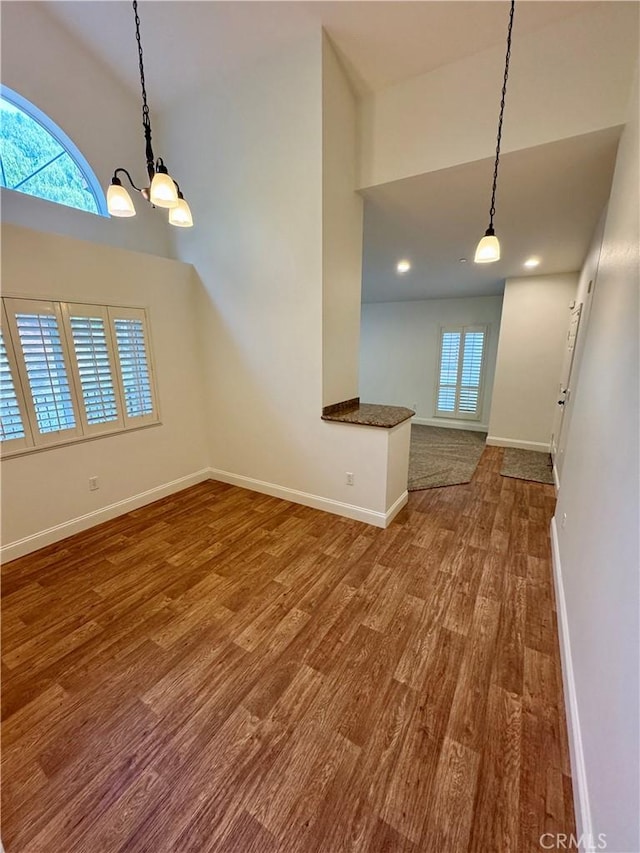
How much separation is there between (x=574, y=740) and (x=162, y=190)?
312 cm

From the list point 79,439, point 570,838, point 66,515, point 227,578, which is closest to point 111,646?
point 227,578

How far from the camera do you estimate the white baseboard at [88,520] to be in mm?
2549

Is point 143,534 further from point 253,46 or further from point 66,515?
point 253,46

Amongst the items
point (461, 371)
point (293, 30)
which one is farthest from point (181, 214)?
point (461, 371)

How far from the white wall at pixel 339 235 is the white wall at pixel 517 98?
0.25m

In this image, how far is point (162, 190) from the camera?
69.4 inches

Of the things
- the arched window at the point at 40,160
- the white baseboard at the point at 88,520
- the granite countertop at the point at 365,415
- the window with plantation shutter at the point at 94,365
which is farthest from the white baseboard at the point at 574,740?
the arched window at the point at 40,160

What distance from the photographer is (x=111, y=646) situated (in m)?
1.82

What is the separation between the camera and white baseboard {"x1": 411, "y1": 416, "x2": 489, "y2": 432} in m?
6.58

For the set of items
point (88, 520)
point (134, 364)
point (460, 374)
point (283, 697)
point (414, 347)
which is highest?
point (414, 347)

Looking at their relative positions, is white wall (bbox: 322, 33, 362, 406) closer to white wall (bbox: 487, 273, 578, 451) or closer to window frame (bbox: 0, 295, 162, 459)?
Answer: window frame (bbox: 0, 295, 162, 459)

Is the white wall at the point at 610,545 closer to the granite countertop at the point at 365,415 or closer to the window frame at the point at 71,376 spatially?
the granite countertop at the point at 365,415

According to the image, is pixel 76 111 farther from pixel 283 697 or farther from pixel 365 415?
pixel 283 697

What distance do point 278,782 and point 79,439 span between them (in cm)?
277
